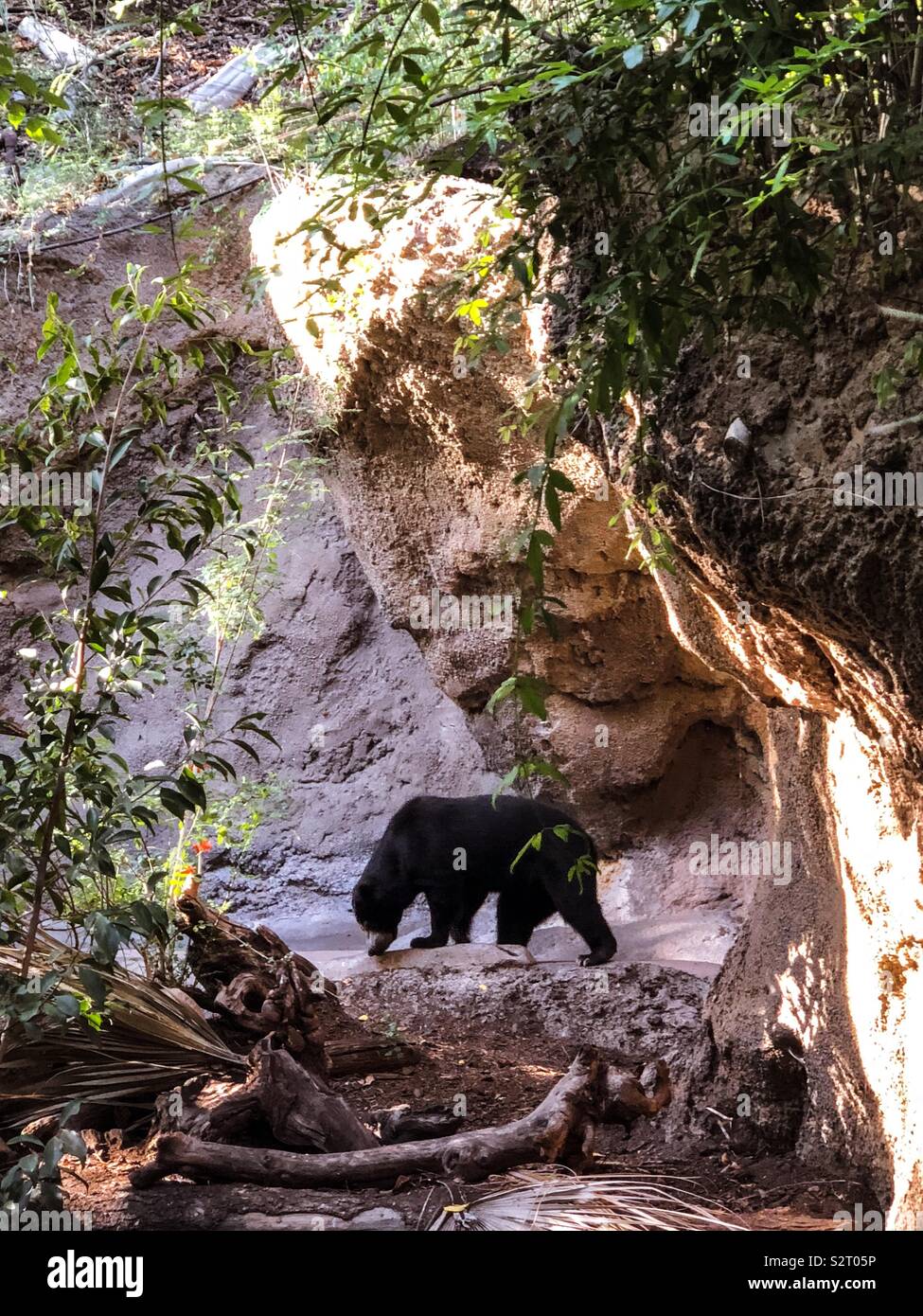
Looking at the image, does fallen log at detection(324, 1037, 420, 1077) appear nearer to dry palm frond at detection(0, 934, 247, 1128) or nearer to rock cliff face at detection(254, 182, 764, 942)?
dry palm frond at detection(0, 934, 247, 1128)

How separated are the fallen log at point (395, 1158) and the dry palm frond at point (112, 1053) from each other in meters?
0.39

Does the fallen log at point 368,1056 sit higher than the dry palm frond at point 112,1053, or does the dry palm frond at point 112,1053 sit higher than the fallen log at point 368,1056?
the dry palm frond at point 112,1053

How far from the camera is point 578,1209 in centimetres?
316

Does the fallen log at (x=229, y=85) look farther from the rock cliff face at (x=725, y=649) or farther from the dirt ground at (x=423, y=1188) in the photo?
the dirt ground at (x=423, y=1188)

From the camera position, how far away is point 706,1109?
4.08 metres

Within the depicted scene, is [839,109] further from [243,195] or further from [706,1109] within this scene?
[243,195]

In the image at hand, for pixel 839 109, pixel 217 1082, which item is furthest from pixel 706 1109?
pixel 839 109

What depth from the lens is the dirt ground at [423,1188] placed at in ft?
10.5

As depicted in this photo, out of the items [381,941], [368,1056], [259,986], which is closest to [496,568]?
[381,941]

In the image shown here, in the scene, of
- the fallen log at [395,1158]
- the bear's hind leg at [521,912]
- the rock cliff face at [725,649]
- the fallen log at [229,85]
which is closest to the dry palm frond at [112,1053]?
the fallen log at [395,1158]

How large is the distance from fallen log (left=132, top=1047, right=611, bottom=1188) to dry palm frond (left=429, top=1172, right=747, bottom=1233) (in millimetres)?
79

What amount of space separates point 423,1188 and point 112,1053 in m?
1.14

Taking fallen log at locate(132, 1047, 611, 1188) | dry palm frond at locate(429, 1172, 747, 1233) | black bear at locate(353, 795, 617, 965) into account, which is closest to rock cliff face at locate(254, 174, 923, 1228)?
dry palm frond at locate(429, 1172, 747, 1233)

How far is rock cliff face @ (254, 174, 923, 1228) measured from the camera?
266 cm
